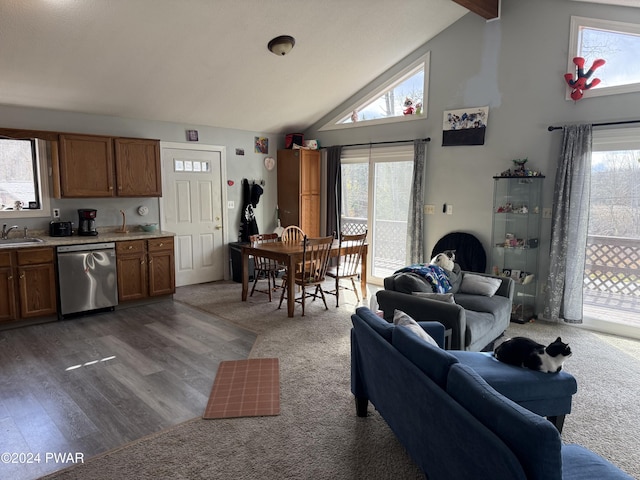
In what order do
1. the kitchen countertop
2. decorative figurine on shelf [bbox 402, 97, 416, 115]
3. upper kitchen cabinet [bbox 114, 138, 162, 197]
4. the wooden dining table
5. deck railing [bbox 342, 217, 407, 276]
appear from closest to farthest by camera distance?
1. the kitchen countertop
2. the wooden dining table
3. upper kitchen cabinet [bbox 114, 138, 162, 197]
4. decorative figurine on shelf [bbox 402, 97, 416, 115]
5. deck railing [bbox 342, 217, 407, 276]

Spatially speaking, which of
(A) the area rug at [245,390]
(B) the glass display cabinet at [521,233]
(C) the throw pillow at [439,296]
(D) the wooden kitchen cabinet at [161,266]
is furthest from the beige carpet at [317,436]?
(D) the wooden kitchen cabinet at [161,266]

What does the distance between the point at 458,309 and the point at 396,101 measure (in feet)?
12.3

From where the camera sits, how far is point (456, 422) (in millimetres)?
1524

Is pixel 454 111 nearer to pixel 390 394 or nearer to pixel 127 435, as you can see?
pixel 390 394

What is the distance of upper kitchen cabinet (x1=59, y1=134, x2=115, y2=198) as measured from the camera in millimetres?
4667

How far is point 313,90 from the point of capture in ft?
19.0

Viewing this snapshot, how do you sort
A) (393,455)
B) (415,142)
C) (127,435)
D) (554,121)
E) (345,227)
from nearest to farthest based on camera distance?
(393,455)
(127,435)
(554,121)
(415,142)
(345,227)

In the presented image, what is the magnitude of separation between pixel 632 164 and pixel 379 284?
342cm

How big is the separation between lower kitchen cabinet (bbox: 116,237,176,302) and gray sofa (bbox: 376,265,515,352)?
3.01 metres

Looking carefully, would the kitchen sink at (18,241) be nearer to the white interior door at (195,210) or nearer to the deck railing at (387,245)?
the white interior door at (195,210)

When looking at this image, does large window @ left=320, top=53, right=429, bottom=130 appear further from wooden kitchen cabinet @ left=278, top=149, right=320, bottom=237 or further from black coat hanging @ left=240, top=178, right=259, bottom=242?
black coat hanging @ left=240, top=178, right=259, bottom=242

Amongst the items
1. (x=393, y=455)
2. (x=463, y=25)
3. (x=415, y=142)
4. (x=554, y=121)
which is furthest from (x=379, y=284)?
(x=393, y=455)

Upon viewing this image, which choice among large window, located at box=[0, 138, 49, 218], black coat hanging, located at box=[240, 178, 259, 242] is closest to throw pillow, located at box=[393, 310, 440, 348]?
large window, located at box=[0, 138, 49, 218]

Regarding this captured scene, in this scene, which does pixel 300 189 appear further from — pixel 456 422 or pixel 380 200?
pixel 456 422
